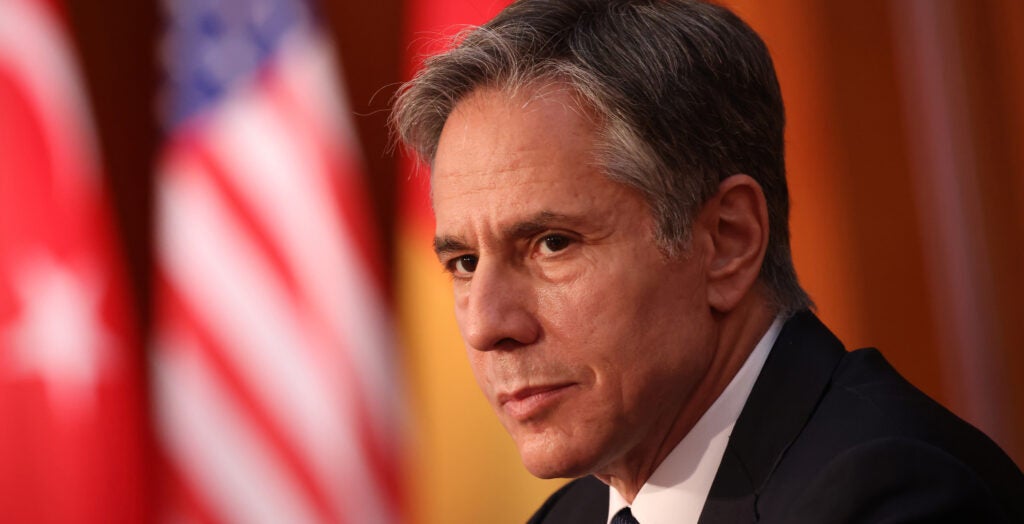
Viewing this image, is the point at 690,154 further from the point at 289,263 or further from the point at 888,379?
the point at 289,263

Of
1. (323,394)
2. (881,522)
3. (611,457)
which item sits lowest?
(881,522)

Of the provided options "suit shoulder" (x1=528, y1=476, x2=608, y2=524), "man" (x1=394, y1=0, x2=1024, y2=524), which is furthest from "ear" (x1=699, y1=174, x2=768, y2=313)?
"suit shoulder" (x1=528, y1=476, x2=608, y2=524)

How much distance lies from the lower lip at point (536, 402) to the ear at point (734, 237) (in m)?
0.27

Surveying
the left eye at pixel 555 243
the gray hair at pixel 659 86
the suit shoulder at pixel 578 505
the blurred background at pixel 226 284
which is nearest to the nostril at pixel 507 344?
the left eye at pixel 555 243

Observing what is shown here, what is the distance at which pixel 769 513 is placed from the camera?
1342mm

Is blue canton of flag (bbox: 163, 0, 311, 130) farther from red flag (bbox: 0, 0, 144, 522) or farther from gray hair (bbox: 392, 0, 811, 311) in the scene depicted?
gray hair (bbox: 392, 0, 811, 311)

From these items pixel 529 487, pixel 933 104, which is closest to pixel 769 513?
pixel 933 104

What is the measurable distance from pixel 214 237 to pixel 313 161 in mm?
391

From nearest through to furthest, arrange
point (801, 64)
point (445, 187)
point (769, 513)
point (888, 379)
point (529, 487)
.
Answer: point (769, 513) < point (888, 379) < point (445, 187) < point (801, 64) < point (529, 487)

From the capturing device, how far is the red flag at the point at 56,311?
10.6 ft

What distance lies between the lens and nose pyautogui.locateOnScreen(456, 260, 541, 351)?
4.78 feet

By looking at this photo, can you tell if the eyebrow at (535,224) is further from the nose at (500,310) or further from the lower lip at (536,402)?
the lower lip at (536,402)

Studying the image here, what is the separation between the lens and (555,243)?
1.50 m

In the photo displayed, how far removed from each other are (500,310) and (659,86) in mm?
397
